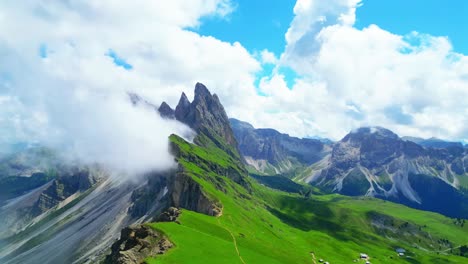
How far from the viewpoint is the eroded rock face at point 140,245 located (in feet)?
348

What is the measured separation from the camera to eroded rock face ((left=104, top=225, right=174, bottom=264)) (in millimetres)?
105938

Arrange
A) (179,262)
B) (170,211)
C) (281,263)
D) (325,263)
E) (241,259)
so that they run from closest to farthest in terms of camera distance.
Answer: (179,262) < (241,259) < (281,263) < (170,211) < (325,263)

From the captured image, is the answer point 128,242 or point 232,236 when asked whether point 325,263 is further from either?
point 128,242

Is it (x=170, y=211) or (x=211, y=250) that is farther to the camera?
(x=170, y=211)

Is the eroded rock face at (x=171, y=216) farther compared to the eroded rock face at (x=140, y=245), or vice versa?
the eroded rock face at (x=171, y=216)

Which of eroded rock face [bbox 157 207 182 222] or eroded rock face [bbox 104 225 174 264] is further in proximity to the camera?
eroded rock face [bbox 157 207 182 222]

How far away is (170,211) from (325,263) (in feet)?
277

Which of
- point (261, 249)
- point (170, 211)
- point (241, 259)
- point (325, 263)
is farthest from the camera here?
point (325, 263)

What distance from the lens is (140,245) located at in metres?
113

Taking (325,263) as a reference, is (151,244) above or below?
above

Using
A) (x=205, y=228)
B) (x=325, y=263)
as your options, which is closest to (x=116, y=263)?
(x=205, y=228)

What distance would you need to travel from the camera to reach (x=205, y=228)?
15612cm

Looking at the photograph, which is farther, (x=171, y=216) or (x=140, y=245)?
(x=171, y=216)

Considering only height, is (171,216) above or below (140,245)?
above
